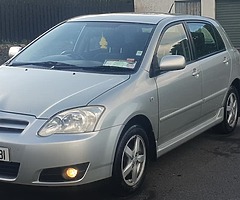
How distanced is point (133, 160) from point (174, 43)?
156cm

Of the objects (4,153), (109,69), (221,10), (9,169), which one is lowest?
(9,169)

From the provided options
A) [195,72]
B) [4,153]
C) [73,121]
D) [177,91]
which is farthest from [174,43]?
[4,153]

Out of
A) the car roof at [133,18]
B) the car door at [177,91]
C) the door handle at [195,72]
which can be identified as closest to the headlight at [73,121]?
the car door at [177,91]

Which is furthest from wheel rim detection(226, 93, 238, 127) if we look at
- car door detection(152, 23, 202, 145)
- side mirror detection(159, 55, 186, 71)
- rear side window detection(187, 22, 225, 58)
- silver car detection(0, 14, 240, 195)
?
side mirror detection(159, 55, 186, 71)

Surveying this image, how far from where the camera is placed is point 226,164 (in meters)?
5.28

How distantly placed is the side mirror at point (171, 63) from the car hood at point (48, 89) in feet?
1.47

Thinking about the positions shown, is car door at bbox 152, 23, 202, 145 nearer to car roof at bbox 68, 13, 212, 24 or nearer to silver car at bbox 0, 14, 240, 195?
silver car at bbox 0, 14, 240, 195

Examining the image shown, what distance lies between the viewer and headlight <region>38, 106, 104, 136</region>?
3.80m

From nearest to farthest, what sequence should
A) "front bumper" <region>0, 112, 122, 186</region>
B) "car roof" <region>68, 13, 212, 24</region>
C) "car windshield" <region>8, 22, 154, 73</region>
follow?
"front bumper" <region>0, 112, 122, 186</region>, "car windshield" <region>8, 22, 154, 73</region>, "car roof" <region>68, 13, 212, 24</region>

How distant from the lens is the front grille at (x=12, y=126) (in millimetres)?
3801

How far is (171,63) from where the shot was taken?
4.69m

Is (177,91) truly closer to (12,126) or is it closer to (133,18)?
(133,18)

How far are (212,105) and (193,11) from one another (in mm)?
17032

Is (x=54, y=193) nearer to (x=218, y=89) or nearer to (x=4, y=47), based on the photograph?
(x=218, y=89)
